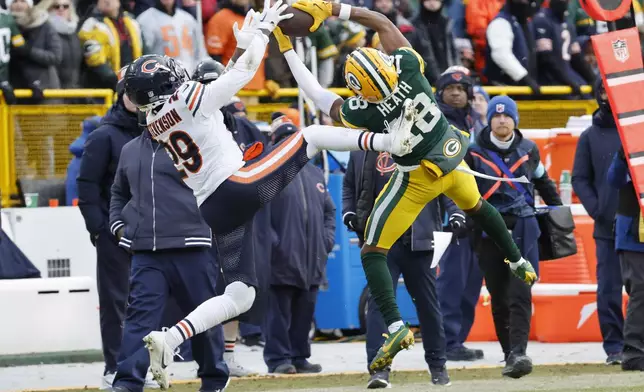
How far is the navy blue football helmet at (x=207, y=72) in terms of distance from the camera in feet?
38.0

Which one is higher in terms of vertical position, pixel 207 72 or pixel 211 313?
pixel 207 72

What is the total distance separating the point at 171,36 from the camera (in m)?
15.9

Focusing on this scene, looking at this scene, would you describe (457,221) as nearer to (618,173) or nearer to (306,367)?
(618,173)

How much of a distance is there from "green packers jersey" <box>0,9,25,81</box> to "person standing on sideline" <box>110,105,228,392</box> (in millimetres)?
4505

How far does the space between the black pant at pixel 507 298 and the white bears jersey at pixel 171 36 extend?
4835 millimetres

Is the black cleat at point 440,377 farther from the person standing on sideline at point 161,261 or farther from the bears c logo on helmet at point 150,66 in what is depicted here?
the bears c logo on helmet at point 150,66

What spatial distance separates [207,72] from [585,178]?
3444 millimetres

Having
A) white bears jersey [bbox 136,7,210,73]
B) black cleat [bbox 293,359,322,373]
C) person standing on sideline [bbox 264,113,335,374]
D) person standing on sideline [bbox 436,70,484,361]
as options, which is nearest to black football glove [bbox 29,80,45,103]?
white bears jersey [bbox 136,7,210,73]

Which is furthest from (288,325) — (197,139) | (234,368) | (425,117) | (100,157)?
(197,139)

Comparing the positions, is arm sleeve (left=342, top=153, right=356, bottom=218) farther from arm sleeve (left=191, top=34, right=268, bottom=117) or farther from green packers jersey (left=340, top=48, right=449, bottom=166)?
arm sleeve (left=191, top=34, right=268, bottom=117)

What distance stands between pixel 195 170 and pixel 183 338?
101cm

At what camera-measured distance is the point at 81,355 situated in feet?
45.2

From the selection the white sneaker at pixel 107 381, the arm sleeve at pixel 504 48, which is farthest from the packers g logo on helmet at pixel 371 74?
the arm sleeve at pixel 504 48

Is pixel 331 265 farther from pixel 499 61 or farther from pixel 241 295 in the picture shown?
pixel 241 295
